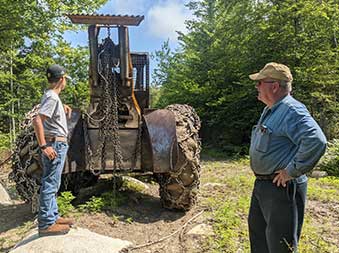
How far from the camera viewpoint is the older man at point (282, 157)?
7.29 ft

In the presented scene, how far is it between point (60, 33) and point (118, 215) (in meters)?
7.13

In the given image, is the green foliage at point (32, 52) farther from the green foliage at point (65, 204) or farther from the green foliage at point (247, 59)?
the green foliage at point (247, 59)

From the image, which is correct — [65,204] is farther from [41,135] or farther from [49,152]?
[41,135]

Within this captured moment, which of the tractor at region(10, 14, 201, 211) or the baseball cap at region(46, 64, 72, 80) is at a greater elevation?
the baseball cap at region(46, 64, 72, 80)

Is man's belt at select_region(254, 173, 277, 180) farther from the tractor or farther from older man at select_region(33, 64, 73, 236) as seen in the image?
the tractor

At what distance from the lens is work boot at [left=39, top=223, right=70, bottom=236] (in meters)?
3.54

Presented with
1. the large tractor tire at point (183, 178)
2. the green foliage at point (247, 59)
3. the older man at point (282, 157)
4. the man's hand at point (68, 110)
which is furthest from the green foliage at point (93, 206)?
the green foliage at point (247, 59)

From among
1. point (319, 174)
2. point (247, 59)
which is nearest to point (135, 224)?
point (319, 174)

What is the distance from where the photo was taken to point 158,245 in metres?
3.89

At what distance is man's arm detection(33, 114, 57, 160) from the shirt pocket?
6.52 feet

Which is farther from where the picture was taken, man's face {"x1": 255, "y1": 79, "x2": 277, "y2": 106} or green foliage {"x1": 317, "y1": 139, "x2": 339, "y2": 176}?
green foliage {"x1": 317, "y1": 139, "x2": 339, "y2": 176}

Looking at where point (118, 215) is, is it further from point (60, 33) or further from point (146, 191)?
point (60, 33)

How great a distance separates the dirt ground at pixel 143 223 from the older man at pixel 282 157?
145 cm

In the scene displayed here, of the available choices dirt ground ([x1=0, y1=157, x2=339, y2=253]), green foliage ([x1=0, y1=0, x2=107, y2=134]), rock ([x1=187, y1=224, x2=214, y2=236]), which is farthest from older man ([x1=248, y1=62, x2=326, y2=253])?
green foliage ([x1=0, y1=0, x2=107, y2=134])
